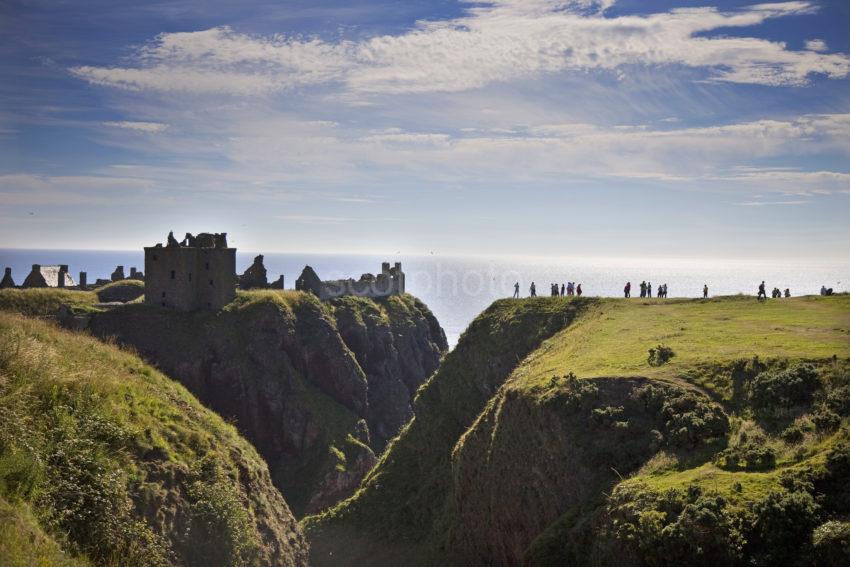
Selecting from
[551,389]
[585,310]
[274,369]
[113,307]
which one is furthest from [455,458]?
[113,307]

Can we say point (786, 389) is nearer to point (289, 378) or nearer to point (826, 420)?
point (826, 420)

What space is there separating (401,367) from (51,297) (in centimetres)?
4544

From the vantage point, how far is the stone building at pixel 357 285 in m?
102

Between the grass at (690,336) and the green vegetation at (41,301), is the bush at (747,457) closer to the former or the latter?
the grass at (690,336)

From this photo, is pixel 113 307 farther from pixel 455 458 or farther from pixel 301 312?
→ pixel 455 458

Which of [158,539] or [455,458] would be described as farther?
[455,458]

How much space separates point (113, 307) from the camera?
259 feet

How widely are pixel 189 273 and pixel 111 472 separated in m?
59.3

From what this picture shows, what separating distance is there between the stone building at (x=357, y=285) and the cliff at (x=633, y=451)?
149ft

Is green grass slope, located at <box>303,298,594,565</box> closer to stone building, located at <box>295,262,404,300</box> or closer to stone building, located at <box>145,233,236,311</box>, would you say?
stone building, located at <box>145,233,236,311</box>

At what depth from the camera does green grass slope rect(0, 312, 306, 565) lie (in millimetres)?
22094

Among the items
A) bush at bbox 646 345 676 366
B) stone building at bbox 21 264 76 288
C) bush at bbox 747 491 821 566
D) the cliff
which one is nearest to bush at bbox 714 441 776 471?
the cliff

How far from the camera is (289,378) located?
8531 cm

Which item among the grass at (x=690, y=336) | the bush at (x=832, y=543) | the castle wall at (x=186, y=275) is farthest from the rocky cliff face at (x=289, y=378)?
the bush at (x=832, y=543)
